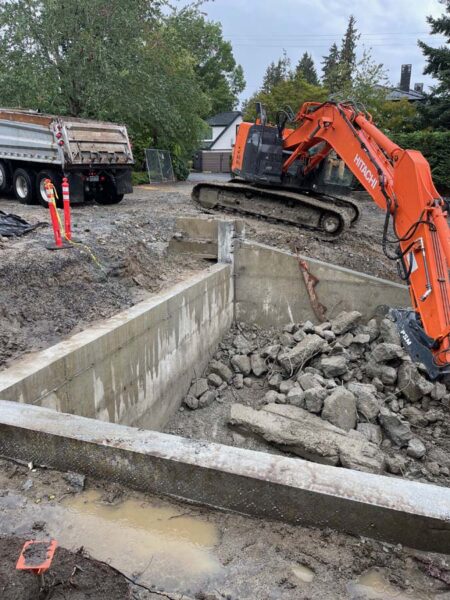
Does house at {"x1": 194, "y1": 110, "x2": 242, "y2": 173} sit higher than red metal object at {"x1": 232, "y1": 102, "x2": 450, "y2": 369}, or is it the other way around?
house at {"x1": 194, "y1": 110, "x2": 242, "y2": 173}

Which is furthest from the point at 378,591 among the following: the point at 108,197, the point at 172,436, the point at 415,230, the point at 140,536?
the point at 108,197

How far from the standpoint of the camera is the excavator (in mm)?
5160

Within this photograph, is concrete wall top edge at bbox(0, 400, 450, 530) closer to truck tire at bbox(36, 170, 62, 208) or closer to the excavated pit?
the excavated pit

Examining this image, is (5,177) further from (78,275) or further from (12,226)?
(78,275)

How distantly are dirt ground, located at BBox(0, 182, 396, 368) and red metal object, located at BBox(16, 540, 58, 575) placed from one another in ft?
7.88

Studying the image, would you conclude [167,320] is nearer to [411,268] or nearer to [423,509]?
[411,268]

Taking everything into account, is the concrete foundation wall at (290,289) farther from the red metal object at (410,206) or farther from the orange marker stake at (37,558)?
the orange marker stake at (37,558)

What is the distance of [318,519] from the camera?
2391 millimetres

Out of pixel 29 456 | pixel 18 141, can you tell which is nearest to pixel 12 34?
pixel 18 141

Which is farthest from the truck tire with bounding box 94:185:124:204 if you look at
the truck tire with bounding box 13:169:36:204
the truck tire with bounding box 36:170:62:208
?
the truck tire with bounding box 13:169:36:204

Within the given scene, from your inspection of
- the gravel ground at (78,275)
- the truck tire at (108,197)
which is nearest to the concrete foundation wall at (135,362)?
the gravel ground at (78,275)

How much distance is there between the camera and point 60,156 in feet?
35.6

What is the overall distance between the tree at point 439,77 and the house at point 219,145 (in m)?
20.3

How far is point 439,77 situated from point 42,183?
19.3 meters
